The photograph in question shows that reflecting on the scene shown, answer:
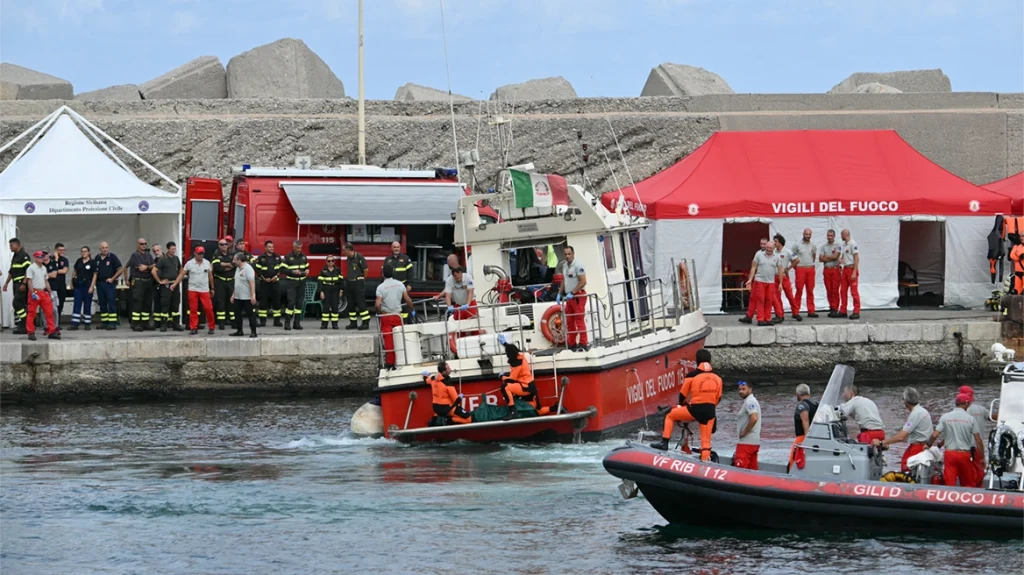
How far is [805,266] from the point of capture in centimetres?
2220

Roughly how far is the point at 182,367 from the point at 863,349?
9523mm

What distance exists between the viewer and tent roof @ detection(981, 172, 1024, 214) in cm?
2329

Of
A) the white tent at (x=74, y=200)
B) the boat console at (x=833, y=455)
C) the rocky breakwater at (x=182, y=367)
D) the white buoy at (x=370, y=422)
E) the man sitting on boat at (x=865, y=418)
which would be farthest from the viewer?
the white tent at (x=74, y=200)

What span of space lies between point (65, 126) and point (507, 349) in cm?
1122

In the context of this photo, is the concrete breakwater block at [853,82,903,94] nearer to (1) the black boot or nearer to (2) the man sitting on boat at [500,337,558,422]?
(2) the man sitting on boat at [500,337,558,422]

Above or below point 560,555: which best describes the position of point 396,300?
above

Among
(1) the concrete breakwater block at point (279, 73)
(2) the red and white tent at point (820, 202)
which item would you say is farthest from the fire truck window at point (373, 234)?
(1) the concrete breakwater block at point (279, 73)

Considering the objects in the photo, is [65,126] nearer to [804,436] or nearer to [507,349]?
[507,349]

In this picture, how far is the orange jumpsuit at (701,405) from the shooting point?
42.6ft

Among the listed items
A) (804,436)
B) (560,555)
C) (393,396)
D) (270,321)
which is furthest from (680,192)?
(560,555)

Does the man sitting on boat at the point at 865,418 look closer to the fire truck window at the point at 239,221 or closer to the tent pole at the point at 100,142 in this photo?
the fire truck window at the point at 239,221

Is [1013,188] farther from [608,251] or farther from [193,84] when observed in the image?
[193,84]

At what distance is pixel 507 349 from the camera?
48.7ft

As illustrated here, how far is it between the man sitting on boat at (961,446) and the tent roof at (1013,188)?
A: 1237cm
